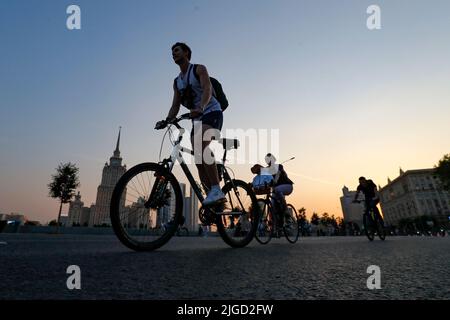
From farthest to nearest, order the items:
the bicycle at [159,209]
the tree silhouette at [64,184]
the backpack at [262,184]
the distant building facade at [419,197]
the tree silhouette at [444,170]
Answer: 1. the distant building facade at [419,197]
2. the tree silhouette at [444,170]
3. the tree silhouette at [64,184]
4. the backpack at [262,184]
5. the bicycle at [159,209]

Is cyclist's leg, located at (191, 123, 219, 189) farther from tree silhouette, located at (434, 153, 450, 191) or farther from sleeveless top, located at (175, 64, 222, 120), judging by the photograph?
tree silhouette, located at (434, 153, 450, 191)

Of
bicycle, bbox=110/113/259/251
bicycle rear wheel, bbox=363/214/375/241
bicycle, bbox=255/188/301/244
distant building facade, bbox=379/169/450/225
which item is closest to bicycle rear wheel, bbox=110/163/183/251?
bicycle, bbox=110/113/259/251

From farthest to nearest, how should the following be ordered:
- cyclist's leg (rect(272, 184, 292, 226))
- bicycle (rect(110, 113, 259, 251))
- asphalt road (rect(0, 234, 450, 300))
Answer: cyclist's leg (rect(272, 184, 292, 226)), bicycle (rect(110, 113, 259, 251)), asphalt road (rect(0, 234, 450, 300))

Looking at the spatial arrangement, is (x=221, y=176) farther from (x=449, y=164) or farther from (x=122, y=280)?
(x=449, y=164)

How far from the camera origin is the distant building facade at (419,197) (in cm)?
9187

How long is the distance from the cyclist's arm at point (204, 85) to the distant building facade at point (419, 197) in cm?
10440

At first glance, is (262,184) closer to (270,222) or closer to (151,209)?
(270,222)

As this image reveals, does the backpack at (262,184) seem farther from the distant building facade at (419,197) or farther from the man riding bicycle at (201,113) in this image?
the distant building facade at (419,197)

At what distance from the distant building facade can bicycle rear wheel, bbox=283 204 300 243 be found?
3937 inches

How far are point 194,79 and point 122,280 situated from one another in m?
2.84

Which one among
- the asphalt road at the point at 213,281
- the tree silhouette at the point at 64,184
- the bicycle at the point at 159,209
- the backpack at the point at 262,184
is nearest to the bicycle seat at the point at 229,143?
the bicycle at the point at 159,209

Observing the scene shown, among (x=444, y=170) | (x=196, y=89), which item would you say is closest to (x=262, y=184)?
(x=196, y=89)

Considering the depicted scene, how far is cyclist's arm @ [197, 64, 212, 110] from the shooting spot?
3.37 meters

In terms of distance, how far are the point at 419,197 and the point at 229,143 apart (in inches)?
4615
